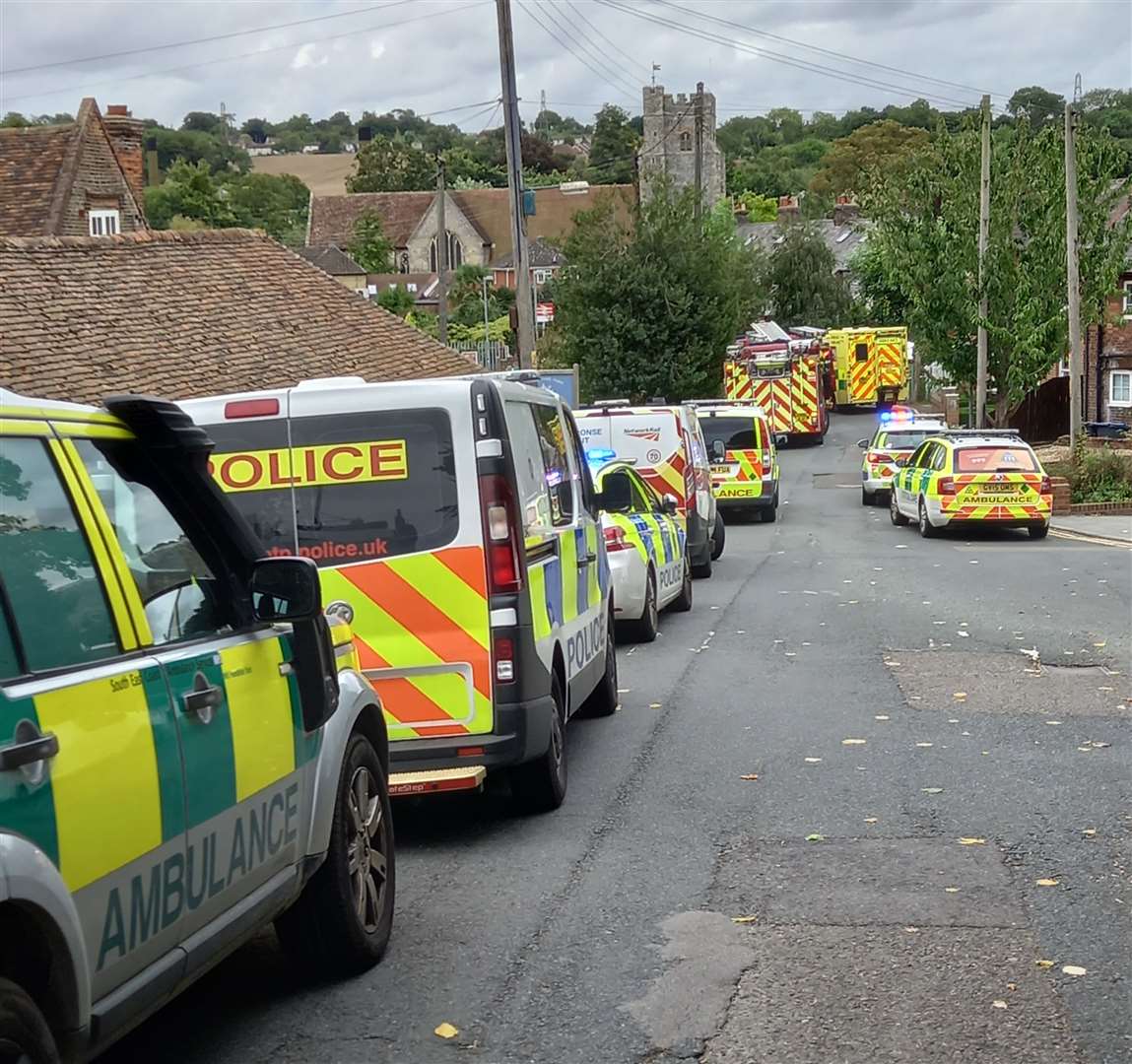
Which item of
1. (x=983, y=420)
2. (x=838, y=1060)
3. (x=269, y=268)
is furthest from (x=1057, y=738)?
(x=983, y=420)

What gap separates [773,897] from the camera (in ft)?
21.9

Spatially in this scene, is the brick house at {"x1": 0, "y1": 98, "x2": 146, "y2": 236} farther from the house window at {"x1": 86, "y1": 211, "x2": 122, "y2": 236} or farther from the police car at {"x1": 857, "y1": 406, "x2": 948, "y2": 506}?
the police car at {"x1": 857, "y1": 406, "x2": 948, "y2": 506}

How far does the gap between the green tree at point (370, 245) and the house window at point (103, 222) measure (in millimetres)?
90664

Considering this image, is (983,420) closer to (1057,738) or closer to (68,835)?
(1057,738)

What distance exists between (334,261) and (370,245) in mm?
9100

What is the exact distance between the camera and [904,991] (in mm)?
5473

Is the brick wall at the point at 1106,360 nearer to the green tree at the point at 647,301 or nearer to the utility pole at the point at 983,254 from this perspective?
the utility pole at the point at 983,254

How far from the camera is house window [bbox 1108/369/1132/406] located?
175ft

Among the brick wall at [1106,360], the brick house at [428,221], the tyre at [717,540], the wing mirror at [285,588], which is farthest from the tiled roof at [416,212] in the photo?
the wing mirror at [285,588]

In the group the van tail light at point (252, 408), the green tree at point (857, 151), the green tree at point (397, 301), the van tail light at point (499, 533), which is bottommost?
the van tail light at point (499, 533)

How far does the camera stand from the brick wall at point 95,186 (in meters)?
30.7

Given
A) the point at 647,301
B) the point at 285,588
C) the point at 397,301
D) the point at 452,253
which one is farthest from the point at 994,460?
the point at 452,253

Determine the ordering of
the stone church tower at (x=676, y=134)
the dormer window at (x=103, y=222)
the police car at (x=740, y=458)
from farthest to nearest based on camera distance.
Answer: the stone church tower at (x=676, y=134) < the police car at (x=740, y=458) < the dormer window at (x=103, y=222)

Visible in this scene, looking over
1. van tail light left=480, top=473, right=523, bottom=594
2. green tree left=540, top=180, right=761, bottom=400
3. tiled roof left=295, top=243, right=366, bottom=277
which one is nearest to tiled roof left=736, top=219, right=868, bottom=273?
tiled roof left=295, top=243, right=366, bottom=277
